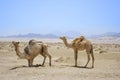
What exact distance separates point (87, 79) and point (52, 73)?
2.40m

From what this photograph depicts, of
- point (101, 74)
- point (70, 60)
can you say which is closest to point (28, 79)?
point (101, 74)

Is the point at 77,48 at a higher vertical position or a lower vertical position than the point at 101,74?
higher

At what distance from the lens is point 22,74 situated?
656 inches

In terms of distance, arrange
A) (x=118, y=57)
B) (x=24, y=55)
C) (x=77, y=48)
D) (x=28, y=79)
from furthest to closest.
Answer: (x=118, y=57) < (x=77, y=48) < (x=24, y=55) < (x=28, y=79)

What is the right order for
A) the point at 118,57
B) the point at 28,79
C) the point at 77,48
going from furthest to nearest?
the point at 118,57 < the point at 77,48 < the point at 28,79

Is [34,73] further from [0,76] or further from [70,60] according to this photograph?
[70,60]

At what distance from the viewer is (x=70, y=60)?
25484mm

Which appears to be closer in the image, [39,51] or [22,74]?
[22,74]

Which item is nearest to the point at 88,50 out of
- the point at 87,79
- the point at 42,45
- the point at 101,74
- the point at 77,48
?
the point at 77,48

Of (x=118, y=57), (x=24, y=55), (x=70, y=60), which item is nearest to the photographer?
(x=24, y=55)

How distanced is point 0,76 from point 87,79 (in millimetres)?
4645

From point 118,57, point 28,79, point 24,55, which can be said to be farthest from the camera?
point 118,57

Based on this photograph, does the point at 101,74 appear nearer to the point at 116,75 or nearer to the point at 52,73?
the point at 116,75

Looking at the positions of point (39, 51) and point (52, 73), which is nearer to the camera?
point (52, 73)
